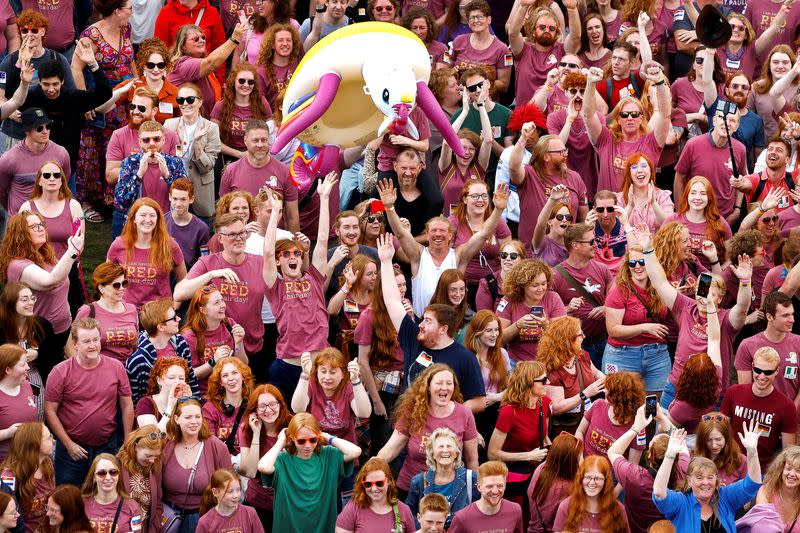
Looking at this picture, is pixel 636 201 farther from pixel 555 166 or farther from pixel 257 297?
pixel 257 297

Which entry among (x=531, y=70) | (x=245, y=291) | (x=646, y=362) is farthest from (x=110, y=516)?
(x=531, y=70)

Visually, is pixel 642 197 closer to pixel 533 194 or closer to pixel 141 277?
pixel 533 194

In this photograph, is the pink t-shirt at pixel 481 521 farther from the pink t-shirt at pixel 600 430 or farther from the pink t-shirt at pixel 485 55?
the pink t-shirt at pixel 485 55

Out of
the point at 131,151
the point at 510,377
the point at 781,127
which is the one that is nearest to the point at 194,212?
the point at 131,151

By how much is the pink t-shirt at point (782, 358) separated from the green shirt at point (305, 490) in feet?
9.51

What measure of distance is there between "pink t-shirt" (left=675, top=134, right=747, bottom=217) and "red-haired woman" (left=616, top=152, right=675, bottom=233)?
2.25ft

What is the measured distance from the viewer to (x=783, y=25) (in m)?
15.2

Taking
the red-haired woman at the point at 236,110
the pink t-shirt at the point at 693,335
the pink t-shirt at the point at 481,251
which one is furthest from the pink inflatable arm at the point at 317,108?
the pink t-shirt at the point at 693,335

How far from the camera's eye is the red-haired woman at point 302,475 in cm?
1033

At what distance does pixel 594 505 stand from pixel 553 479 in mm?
378

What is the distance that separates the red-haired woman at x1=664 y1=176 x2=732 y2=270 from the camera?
41.3 feet

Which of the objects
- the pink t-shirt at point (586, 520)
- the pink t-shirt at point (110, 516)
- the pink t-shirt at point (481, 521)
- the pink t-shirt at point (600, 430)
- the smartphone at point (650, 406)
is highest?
the smartphone at point (650, 406)

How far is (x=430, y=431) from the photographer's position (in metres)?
10.5

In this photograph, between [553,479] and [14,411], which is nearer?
[553,479]
